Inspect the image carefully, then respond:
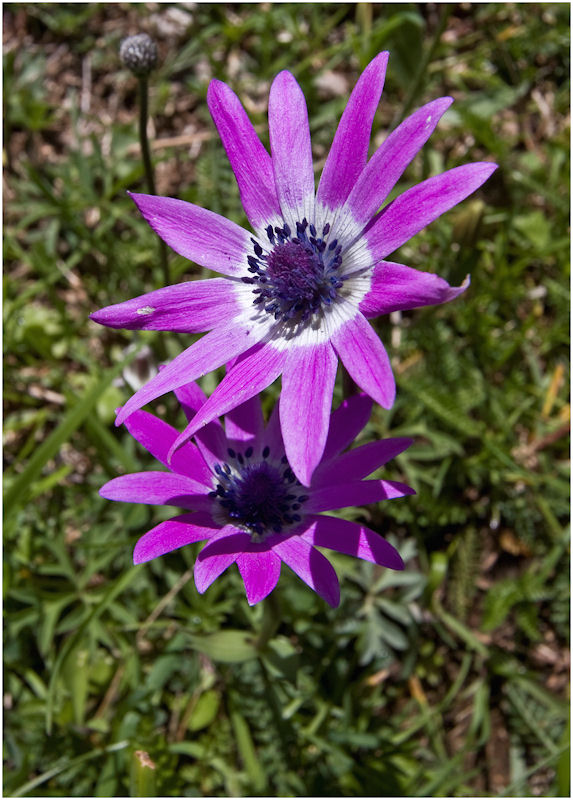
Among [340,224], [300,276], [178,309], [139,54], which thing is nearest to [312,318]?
[300,276]

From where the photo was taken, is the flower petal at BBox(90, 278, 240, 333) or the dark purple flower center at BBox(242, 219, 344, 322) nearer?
the flower petal at BBox(90, 278, 240, 333)

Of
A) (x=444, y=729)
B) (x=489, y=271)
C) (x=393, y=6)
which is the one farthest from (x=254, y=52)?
(x=444, y=729)

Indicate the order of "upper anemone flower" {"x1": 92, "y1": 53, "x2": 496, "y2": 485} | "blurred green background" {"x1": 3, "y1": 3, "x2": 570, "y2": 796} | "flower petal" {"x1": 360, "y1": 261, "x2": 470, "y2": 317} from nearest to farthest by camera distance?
1. "flower petal" {"x1": 360, "y1": 261, "x2": 470, "y2": 317}
2. "upper anemone flower" {"x1": 92, "y1": 53, "x2": 496, "y2": 485}
3. "blurred green background" {"x1": 3, "y1": 3, "x2": 570, "y2": 796}

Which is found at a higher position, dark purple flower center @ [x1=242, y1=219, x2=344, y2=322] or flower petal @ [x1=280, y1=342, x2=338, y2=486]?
dark purple flower center @ [x1=242, y1=219, x2=344, y2=322]

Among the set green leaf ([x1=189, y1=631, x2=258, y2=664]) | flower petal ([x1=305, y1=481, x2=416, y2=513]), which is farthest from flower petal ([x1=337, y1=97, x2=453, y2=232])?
green leaf ([x1=189, y1=631, x2=258, y2=664])

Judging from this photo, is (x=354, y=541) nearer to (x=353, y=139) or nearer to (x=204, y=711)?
(x=353, y=139)

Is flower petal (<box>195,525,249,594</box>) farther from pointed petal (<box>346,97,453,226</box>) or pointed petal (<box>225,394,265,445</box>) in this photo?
pointed petal (<box>346,97,453,226</box>)

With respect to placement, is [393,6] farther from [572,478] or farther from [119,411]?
[119,411]

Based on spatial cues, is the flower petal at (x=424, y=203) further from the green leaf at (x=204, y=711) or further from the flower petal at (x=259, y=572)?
the green leaf at (x=204, y=711)
